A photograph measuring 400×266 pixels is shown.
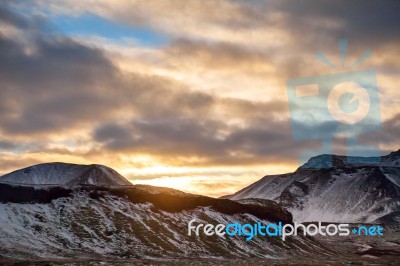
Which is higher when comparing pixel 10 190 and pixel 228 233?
pixel 10 190

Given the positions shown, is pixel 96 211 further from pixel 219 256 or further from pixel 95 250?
pixel 219 256

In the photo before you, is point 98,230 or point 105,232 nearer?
point 105,232

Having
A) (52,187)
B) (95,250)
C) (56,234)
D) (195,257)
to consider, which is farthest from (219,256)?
(52,187)

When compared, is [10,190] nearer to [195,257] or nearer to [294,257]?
[195,257]

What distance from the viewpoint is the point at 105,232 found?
165500mm

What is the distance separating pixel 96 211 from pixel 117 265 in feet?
211

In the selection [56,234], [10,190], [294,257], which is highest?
[10,190]

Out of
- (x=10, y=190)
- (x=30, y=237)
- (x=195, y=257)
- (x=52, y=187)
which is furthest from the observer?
(x=52, y=187)

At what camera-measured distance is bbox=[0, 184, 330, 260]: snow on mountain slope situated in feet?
474

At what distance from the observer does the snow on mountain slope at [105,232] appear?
14438cm

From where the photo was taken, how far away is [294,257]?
596ft

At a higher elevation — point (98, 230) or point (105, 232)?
point (98, 230)

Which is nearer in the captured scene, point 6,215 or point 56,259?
point 56,259

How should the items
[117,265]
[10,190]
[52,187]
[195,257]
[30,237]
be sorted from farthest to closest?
1. [52,187]
2. [10,190]
3. [195,257]
4. [30,237]
5. [117,265]
